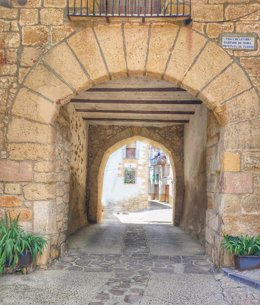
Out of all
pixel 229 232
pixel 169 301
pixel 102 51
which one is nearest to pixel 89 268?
pixel 169 301

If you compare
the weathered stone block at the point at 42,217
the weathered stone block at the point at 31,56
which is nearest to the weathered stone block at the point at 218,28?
the weathered stone block at the point at 31,56

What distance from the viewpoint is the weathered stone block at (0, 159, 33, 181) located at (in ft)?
12.2

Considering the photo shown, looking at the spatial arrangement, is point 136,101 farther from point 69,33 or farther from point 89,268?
point 89,268

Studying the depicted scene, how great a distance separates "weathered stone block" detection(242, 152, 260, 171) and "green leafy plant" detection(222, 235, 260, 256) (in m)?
0.72

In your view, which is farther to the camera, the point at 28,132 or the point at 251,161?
the point at 28,132

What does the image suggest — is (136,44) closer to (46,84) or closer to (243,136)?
(46,84)

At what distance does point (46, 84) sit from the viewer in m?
3.77

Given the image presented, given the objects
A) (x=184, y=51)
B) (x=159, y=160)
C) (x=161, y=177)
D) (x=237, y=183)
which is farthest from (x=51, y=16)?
(x=161, y=177)

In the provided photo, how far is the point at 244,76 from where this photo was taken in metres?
3.65

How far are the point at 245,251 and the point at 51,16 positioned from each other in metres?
3.27

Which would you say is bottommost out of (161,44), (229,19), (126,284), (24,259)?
(126,284)

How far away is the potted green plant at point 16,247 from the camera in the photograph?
11.1ft

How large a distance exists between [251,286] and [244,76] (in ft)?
6.97

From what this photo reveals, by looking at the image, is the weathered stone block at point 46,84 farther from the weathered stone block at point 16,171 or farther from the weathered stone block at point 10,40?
the weathered stone block at point 16,171
